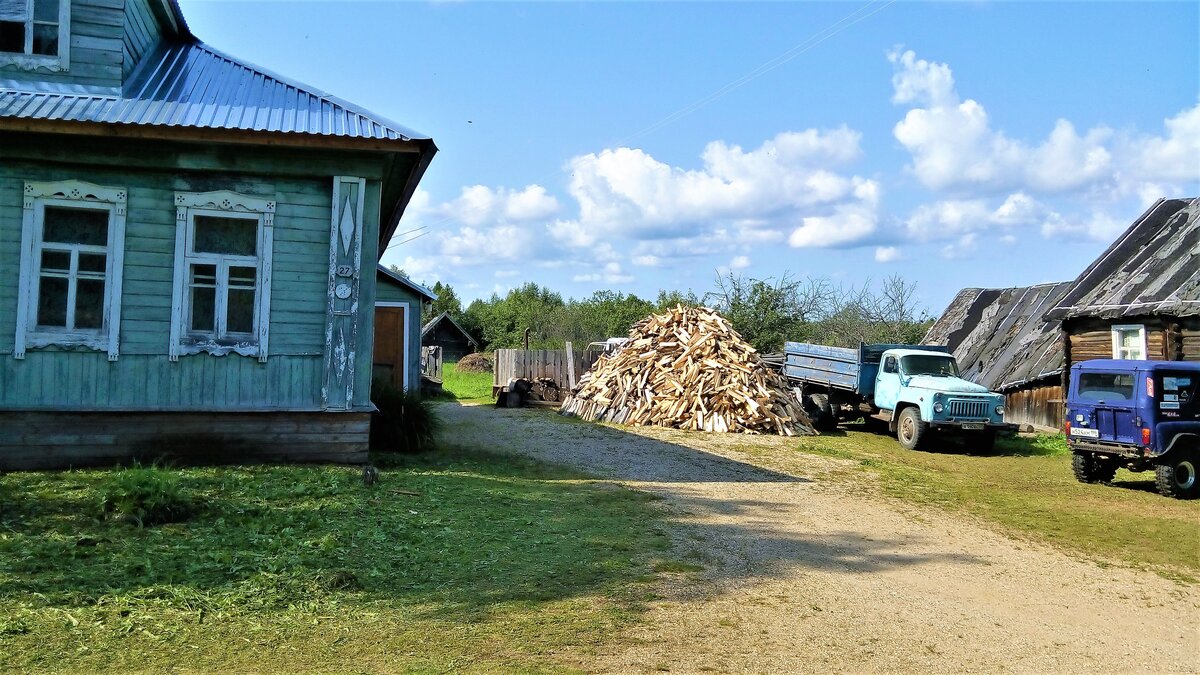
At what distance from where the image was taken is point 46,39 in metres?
11.1

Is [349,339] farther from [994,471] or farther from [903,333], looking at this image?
[903,333]

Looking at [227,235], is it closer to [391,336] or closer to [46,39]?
[46,39]

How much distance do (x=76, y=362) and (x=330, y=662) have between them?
7.20 m

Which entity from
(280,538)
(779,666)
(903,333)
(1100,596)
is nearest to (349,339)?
(280,538)

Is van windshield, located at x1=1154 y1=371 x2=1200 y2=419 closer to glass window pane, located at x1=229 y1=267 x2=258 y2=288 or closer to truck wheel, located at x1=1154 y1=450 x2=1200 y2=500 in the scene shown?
truck wheel, located at x1=1154 y1=450 x2=1200 y2=500

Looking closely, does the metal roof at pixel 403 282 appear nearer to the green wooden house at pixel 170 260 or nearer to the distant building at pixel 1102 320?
the green wooden house at pixel 170 260

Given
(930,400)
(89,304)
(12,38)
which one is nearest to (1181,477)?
(930,400)

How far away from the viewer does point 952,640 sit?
5699 millimetres

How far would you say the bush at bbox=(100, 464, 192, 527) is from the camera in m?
7.34

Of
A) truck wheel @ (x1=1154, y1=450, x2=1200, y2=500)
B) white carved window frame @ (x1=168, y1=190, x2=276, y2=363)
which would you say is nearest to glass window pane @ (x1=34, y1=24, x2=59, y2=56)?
white carved window frame @ (x1=168, y1=190, x2=276, y2=363)

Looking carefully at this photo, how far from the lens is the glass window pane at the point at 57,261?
10.2 meters

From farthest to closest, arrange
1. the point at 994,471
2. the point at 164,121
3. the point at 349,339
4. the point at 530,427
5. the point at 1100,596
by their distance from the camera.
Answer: the point at 530,427, the point at 994,471, the point at 349,339, the point at 164,121, the point at 1100,596

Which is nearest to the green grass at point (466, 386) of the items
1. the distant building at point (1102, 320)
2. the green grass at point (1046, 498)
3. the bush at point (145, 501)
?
the green grass at point (1046, 498)

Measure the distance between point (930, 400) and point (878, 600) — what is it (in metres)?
12.0
